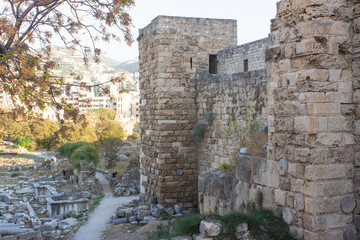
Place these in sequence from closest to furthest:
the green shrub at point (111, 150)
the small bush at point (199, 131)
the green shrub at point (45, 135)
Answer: the small bush at point (199, 131) → the green shrub at point (111, 150) → the green shrub at point (45, 135)

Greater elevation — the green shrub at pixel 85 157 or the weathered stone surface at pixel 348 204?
the weathered stone surface at pixel 348 204

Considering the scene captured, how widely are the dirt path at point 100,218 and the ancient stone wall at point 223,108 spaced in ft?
10.1

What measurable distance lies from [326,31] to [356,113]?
3.49 feet

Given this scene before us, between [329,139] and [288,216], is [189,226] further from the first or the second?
[329,139]

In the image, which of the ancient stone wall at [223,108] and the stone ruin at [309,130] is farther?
the ancient stone wall at [223,108]

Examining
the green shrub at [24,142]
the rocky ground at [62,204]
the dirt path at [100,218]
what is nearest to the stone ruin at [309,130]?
the dirt path at [100,218]

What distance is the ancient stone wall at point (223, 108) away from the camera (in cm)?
809

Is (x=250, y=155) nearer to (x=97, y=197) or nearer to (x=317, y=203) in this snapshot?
(x=317, y=203)

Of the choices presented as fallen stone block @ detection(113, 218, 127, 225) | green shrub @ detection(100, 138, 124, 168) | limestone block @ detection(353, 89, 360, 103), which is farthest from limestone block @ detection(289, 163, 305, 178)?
green shrub @ detection(100, 138, 124, 168)

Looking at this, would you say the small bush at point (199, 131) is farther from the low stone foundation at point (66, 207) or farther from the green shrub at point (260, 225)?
the green shrub at point (260, 225)

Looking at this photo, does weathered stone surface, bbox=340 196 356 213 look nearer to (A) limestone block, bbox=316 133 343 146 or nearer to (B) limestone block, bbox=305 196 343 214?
(B) limestone block, bbox=305 196 343 214

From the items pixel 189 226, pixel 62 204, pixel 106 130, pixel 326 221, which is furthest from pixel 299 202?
pixel 106 130

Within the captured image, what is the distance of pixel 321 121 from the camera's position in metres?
4.70

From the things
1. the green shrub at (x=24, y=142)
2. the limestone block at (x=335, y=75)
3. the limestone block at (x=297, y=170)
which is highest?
the limestone block at (x=335, y=75)
